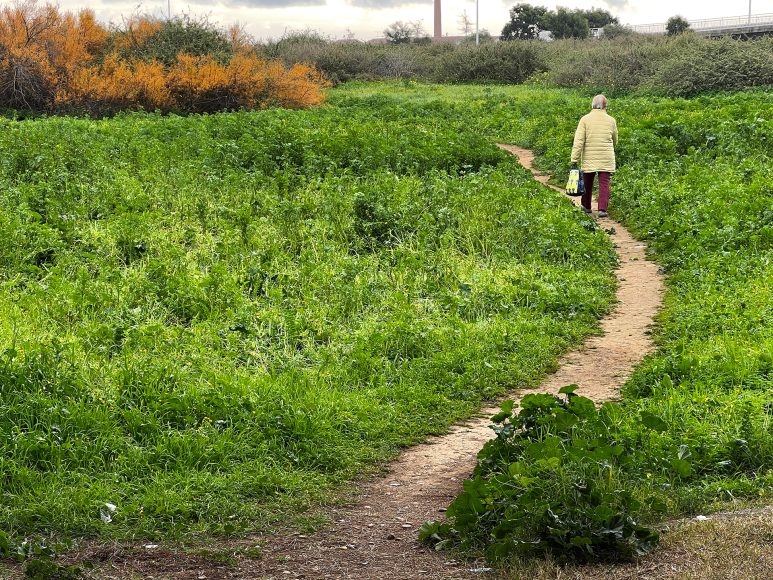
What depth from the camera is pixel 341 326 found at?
9453 mm

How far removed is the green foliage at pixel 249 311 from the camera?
642 cm

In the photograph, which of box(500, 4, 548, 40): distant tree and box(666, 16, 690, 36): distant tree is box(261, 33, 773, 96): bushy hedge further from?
box(500, 4, 548, 40): distant tree

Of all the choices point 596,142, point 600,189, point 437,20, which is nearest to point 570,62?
point 600,189

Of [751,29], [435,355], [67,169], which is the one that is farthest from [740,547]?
[751,29]

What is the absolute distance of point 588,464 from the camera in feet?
18.2

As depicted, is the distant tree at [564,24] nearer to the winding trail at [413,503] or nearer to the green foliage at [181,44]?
the green foliage at [181,44]

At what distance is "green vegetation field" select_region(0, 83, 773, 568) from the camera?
6.00 meters

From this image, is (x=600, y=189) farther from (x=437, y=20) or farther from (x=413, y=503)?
(x=437, y=20)

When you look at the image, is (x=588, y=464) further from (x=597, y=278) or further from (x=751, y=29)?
(x=751, y=29)

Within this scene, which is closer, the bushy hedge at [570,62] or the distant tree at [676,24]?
the bushy hedge at [570,62]

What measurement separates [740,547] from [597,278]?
7047 millimetres

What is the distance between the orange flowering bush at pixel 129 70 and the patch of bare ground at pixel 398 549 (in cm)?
2329

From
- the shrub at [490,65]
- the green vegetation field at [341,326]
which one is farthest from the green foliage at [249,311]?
the shrub at [490,65]

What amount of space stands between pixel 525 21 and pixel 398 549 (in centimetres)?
8837
